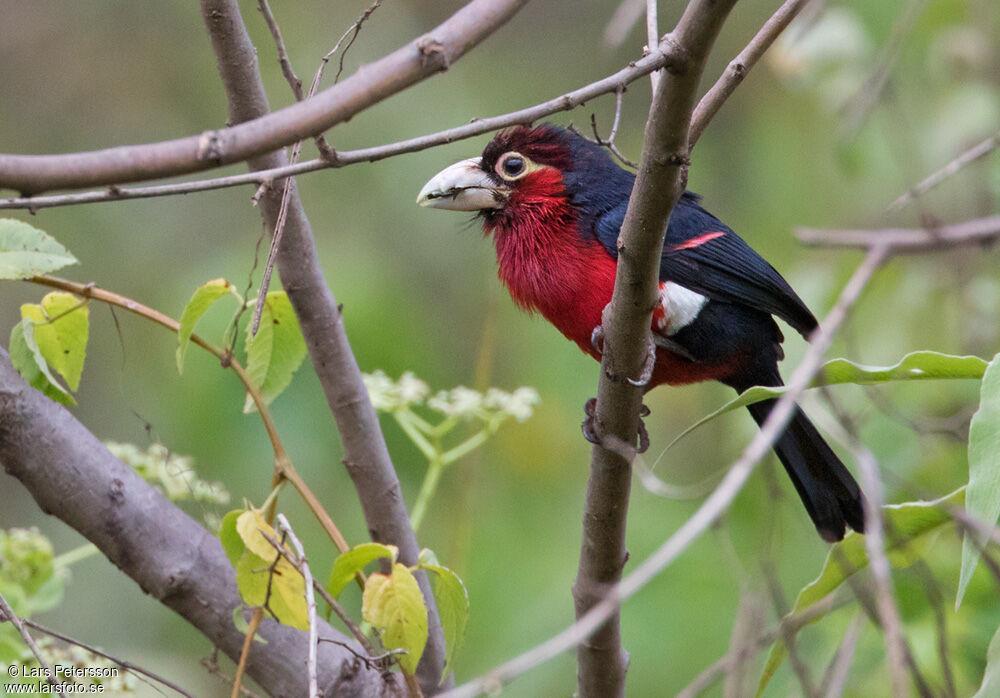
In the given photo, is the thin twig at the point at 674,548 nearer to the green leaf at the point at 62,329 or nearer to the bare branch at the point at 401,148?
the bare branch at the point at 401,148

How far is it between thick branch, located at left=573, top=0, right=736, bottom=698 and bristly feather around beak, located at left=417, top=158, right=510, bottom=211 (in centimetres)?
112

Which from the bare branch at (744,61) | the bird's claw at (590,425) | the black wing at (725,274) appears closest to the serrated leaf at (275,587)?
the bird's claw at (590,425)

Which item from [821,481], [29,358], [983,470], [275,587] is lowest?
[983,470]

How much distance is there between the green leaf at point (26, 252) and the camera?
6.10 ft

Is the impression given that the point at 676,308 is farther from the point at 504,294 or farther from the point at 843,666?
the point at 504,294

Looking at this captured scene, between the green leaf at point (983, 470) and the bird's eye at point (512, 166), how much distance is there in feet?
5.45

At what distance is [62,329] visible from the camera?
2.07 m

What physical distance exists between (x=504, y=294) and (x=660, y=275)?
2.87 meters

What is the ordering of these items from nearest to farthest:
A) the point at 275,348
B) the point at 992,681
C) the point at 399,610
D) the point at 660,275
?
the point at 992,681 → the point at 399,610 → the point at 275,348 → the point at 660,275

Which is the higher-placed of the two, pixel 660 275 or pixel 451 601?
pixel 660 275

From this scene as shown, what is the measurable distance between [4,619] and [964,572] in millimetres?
1514

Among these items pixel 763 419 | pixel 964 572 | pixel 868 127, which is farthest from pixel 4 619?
pixel 868 127

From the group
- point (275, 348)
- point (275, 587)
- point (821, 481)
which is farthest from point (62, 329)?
point (821, 481)

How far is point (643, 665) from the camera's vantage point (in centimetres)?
386
